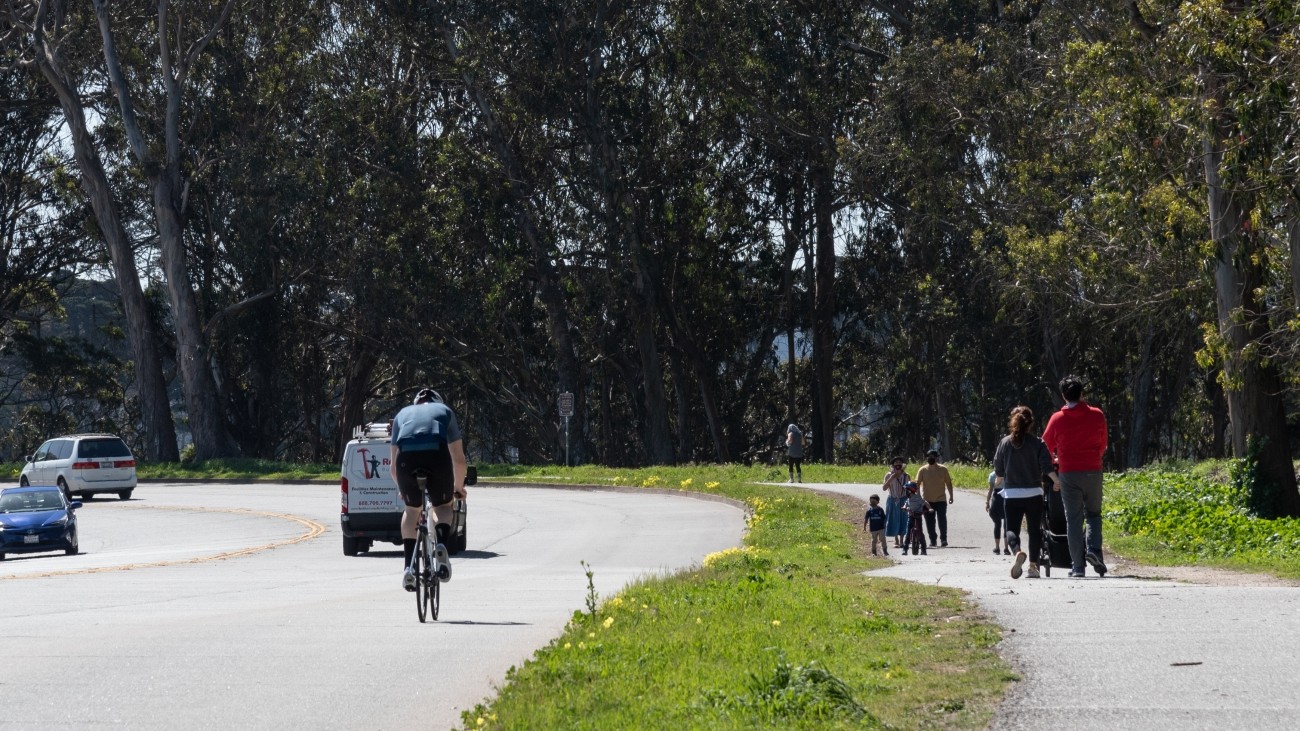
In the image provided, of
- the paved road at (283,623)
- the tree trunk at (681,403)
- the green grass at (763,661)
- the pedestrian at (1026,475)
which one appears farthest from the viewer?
the tree trunk at (681,403)

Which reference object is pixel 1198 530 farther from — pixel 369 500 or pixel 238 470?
pixel 238 470

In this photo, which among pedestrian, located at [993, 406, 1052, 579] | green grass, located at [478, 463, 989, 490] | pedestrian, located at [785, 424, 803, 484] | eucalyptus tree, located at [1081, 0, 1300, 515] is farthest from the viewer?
green grass, located at [478, 463, 989, 490]

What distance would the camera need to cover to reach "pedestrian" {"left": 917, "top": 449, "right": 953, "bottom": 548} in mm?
22250

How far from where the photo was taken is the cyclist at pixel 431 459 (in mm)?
12055

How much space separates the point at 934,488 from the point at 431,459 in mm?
11672

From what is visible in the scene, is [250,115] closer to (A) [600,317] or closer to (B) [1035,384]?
(A) [600,317]

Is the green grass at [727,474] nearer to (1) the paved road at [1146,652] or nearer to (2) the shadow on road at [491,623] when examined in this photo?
(1) the paved road at [1146,652]

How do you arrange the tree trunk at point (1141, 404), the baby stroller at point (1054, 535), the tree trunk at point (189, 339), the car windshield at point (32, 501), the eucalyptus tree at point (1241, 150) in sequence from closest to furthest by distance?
the baby stroller at point (1054, 535)
the eucalyptus tree at point (1241, 150)
the car windshield at point (32, 501)
the tree trunk at point (1141, 404)
the tree trunk at point (189, 339)

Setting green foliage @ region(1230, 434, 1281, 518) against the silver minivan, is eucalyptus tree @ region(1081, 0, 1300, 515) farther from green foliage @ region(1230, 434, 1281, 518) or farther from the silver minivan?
the silver minivan

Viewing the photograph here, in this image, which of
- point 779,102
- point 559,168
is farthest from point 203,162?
point 779,102

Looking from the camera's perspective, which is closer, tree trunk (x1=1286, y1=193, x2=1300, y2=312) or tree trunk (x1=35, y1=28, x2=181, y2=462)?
tree trunk (x1=1286, y1=193, x2=1300, y2=312)

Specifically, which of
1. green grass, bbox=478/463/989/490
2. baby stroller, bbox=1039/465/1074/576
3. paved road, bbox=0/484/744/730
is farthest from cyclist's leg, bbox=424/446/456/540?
green grass, bbox=478/463/989/490

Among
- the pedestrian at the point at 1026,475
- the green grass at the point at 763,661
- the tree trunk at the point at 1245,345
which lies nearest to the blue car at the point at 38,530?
the green grass at the point at 763,661

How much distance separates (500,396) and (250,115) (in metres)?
14.0
